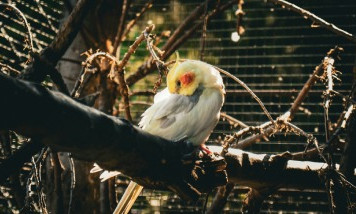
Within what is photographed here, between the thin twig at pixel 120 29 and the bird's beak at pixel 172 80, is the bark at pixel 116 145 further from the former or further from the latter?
the thin twig at pixel 120 29

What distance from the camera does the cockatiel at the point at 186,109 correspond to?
130 cm

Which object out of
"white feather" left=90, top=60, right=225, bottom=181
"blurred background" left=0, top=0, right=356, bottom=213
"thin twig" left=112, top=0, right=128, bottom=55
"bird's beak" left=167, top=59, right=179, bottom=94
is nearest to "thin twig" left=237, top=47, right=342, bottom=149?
"white feather" left=90, top=60, right=225, bottom=181

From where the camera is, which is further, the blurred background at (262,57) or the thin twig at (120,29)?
the blurred background at (262,57)

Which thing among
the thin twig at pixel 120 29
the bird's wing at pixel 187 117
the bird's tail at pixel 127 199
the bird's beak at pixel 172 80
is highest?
the thin twig at pixel 120 29

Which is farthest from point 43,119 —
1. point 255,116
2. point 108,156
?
point 255,116

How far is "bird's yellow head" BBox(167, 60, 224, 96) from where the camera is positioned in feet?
4.44

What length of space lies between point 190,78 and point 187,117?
13 cm

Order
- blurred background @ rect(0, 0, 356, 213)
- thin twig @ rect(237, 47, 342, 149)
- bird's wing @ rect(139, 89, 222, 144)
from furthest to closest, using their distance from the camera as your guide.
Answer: blurred background @ rect(0, 0, 356, 213) → thin twig @ rect(237, 47, 342, 149) → bird's wing @ rect(139, 89, 222, 144)

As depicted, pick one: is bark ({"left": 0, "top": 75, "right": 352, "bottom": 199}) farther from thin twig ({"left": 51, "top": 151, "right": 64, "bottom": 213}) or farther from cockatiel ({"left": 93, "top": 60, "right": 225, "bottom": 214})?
thin twig ({"left": 51, "top": 151, "right": 64, "bottom": 213})

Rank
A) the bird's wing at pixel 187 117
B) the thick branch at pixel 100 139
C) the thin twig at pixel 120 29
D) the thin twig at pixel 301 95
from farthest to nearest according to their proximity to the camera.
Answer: the thin twig at pixel 120 29
the thin twig at pixel 301 95
the bird's wing at pixel 187 117
the thick branch at pixel 100 139

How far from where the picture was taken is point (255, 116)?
90.5 inches

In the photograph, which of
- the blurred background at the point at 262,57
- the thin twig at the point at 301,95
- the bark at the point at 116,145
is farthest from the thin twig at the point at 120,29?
the bark at the point at 116,145

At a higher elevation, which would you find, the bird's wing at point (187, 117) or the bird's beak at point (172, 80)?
the bird's beak at point (172, 80)

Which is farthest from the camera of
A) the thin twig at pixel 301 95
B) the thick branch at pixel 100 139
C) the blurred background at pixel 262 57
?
the blurred background at pixel 262 57
